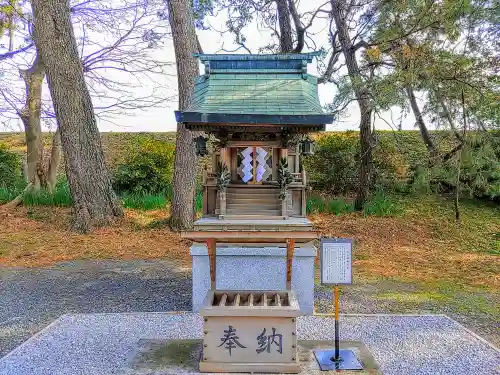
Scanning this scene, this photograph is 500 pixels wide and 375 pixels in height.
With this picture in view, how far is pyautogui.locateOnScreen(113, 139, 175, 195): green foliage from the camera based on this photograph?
12.0 m

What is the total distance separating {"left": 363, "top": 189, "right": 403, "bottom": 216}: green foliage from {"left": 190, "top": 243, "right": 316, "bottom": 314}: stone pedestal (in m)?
6.05

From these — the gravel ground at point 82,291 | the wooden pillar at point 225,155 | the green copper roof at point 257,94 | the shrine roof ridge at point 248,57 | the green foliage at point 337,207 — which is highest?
the shrine roof ridge at point 248,57

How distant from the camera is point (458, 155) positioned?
32.0 ft

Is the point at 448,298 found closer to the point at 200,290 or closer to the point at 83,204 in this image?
the point at 200,290

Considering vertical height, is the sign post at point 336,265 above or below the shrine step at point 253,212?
below

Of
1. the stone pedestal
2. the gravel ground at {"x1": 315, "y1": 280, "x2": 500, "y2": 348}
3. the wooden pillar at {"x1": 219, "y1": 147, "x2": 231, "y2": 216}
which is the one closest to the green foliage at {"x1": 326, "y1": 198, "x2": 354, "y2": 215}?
the gravel ground at {"x1": 315, "y1": 280, "x2": 500, "y2": 348}

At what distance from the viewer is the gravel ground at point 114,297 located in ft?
16.0

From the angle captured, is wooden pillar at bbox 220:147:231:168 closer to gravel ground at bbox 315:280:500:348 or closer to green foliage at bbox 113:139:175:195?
gravel ground at bbox 315:280:500:348

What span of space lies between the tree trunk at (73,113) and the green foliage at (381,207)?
6120 millimetres

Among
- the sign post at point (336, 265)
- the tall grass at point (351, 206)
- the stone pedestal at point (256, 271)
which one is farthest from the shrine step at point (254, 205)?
the tall grass at point (351, 206)

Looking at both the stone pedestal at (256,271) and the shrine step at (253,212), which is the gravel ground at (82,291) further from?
the shrine step at (253,212)

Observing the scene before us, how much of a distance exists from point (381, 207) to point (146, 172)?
6.32 metres

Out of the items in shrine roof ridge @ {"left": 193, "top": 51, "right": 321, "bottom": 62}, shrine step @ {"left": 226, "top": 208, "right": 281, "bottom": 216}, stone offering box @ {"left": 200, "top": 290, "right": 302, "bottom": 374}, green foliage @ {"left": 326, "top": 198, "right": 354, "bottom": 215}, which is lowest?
stone offering box @ {"left": 200, "top": 290, "right": 302, "bottom": 374}

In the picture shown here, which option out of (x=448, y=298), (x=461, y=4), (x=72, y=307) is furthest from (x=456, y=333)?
(x=461, y=4)
